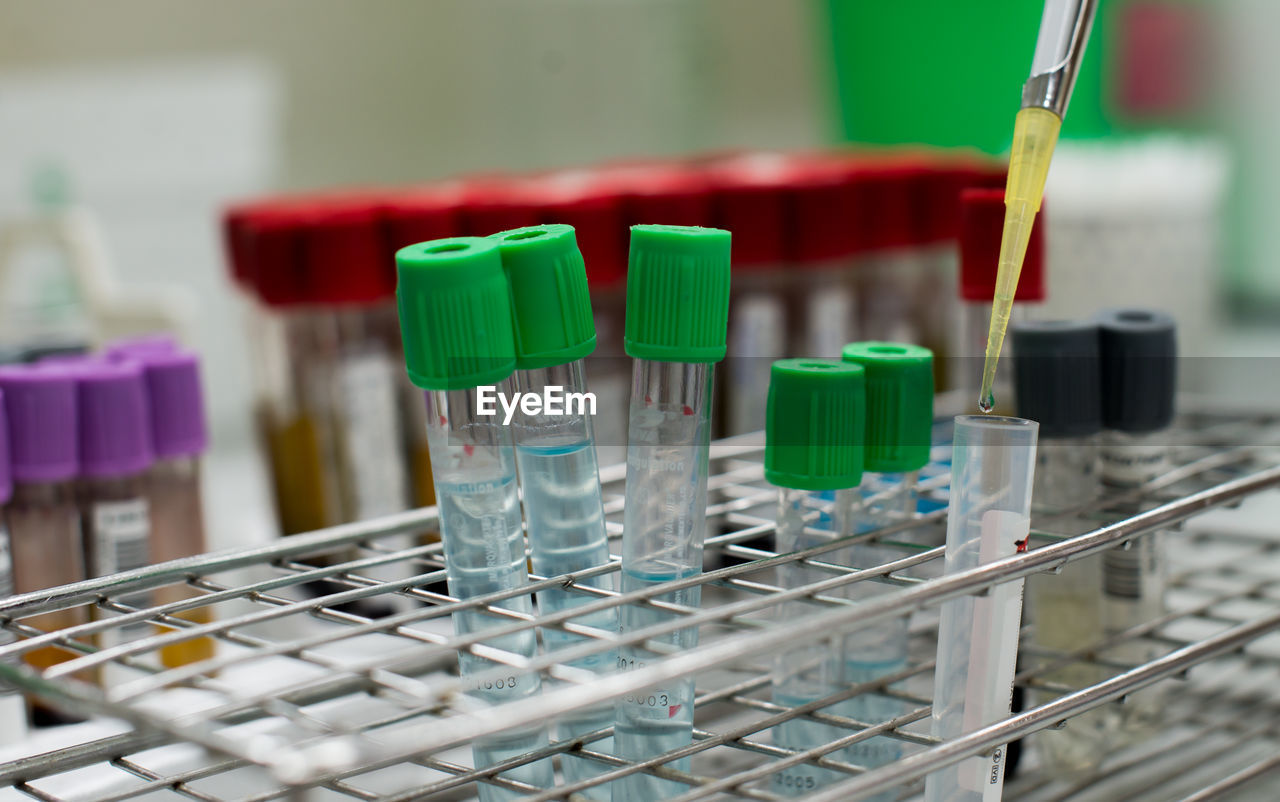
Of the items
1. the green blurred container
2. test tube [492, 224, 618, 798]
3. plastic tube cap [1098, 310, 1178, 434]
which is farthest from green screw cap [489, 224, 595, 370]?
the green blurred container

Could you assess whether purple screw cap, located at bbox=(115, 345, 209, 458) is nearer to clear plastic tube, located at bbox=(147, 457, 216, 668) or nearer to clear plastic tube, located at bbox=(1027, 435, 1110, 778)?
clear plastic tube, located at bbox=(147, 457, 216, 668)

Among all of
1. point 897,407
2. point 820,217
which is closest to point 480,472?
point 897,407

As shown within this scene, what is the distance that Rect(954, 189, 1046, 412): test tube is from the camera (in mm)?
411

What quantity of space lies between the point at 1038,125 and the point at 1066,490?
149 millimetres

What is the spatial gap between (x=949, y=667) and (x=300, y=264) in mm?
518

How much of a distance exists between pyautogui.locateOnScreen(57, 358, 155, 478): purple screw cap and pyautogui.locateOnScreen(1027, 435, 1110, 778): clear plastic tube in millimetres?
389

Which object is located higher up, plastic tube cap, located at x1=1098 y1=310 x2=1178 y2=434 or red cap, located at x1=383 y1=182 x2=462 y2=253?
red cap, located at x1=383 y1=182 x2=462 y2=253

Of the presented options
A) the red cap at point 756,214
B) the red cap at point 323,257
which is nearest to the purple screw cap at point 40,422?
the red cap at point 323,257

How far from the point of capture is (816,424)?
0.36m

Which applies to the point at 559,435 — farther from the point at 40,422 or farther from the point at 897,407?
the point at 40,422

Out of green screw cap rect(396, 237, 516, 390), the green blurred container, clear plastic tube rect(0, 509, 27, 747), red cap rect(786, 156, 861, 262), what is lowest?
clear plastic tube rect(0, 509, 27, 747)

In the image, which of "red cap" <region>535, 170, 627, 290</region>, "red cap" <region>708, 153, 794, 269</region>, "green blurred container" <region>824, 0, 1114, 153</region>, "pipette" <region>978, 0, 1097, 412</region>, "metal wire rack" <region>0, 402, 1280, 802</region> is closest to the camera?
"metal wire rack" <region>0, 402, 1280, 802</region>

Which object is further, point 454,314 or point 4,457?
point 4,457

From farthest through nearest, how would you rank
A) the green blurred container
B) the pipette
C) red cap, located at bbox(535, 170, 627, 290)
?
1. the green blurred container
2. red cap, located at bbox(535, 170, 627, 290)
3. the pipette
